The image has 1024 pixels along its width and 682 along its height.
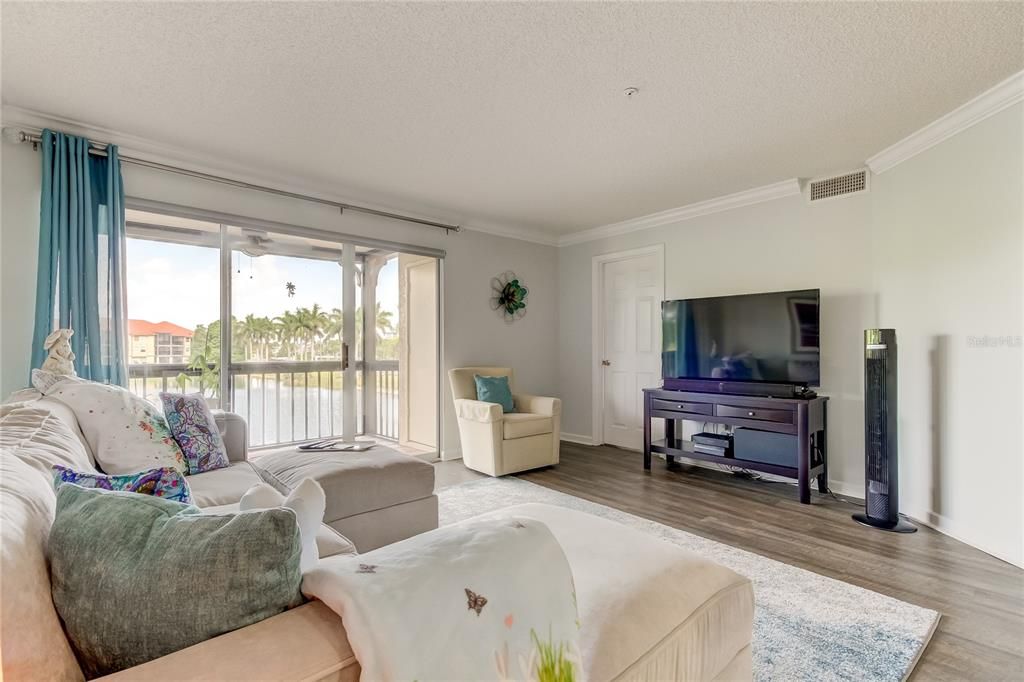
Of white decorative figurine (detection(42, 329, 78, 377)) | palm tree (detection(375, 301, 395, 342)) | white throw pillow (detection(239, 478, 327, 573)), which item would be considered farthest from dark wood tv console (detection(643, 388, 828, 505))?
white decorative figurine (detection(42, 329, 78, 377))

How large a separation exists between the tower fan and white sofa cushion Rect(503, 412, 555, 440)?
2292mm

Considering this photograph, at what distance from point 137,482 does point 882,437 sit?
3580 millimetres

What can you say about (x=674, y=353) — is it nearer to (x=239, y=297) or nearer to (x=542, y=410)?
(x=542, y=410)

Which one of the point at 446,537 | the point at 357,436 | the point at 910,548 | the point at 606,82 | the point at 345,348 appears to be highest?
the point at 606,82

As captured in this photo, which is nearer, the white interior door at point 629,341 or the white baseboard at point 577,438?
the white interior door at point 629,341

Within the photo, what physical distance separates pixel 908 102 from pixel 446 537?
3.25m

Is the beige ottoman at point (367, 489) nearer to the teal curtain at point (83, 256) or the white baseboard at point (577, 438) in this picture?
the teal curtain at point (83, 256)

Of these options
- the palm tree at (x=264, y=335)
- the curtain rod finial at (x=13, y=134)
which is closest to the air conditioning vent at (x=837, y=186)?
the palm tree at (x=264, y=335)

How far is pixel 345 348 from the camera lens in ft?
13.4

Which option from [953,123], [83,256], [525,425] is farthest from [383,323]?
[953,123]

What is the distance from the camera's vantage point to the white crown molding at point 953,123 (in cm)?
237

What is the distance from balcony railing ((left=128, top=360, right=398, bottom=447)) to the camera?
3.35 m

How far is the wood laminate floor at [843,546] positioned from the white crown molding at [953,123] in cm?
213

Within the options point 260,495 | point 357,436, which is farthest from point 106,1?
point 357,436
